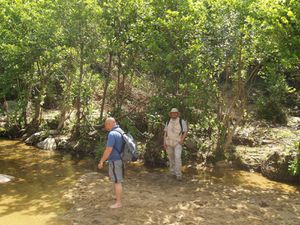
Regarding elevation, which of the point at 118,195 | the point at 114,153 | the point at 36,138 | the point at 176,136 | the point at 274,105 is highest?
the point at 274,105

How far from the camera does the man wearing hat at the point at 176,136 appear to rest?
30.4ft

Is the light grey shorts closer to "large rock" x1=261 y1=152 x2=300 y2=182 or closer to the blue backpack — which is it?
the blue backpack

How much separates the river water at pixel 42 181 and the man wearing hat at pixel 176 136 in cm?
103

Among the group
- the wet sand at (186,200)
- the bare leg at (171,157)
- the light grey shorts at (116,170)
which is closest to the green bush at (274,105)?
the wet sand at (186,200)

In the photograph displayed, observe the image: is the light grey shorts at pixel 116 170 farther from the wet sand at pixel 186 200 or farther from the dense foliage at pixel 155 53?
the dense foliage at pixel 155 53

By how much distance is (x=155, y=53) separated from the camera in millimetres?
10062

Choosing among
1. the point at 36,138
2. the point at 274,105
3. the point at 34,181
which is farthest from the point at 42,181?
the point at 274,105

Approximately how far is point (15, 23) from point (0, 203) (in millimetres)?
6809

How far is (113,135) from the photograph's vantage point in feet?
23.0

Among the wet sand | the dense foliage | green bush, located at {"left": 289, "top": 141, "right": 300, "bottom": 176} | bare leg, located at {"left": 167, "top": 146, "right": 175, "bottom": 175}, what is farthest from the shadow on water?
green bush, located at {"left": 289, "top": 141, "right": 300, "bottom": 176}

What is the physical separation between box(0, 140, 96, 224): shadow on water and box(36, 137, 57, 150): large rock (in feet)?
0.95

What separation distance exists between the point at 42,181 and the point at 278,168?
6.38 m

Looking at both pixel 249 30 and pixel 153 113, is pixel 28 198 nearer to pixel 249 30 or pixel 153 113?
pixel 153 113

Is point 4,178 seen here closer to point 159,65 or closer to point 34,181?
point 34,181
